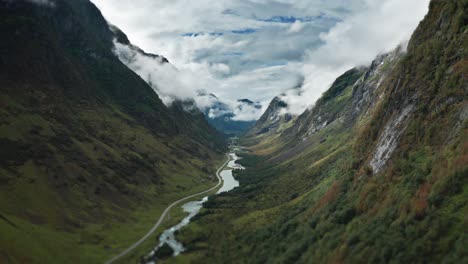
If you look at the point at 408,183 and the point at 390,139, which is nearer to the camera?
the point at 408,183

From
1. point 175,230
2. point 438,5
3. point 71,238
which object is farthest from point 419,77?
point 71,238

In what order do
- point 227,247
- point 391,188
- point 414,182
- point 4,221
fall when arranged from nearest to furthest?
point 414,182, point 391,188, point 4,221, point 227,247

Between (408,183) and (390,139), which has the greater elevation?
(390,139)

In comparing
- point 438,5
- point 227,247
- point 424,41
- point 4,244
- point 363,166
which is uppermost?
point 438,5

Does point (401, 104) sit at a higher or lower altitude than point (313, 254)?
higher

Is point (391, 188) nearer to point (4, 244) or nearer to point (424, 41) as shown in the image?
point (424, 41)

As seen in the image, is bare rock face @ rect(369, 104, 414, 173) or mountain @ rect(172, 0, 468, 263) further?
bare rock face @ rect(369, 104, 414, 173)

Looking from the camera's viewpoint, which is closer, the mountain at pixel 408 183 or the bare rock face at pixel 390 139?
the mountain at pixel 408 183

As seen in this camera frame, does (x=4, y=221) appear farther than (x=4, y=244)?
Yes

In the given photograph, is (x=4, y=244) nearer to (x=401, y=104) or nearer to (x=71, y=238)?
(x=71, y=238)

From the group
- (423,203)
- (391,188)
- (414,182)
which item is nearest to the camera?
(423,203)
